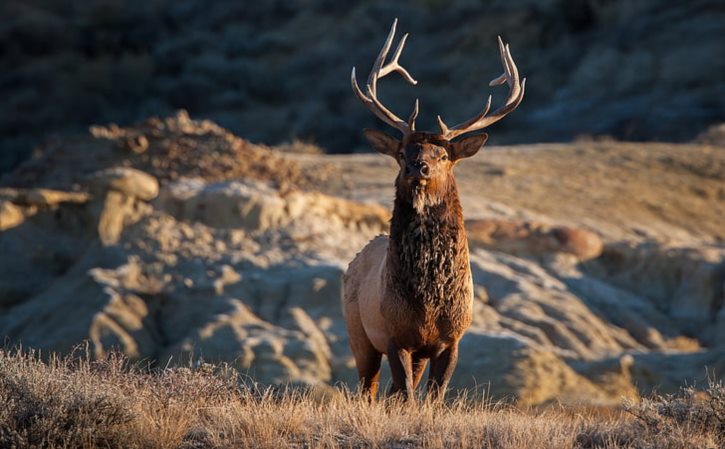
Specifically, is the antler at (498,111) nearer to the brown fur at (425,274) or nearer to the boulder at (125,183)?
the brown fur at (425,274)

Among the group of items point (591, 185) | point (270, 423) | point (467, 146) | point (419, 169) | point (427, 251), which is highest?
point (591, 185)

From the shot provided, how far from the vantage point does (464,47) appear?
152 ft

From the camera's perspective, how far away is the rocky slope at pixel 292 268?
17.8 metres

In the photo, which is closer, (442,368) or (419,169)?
(419,169)

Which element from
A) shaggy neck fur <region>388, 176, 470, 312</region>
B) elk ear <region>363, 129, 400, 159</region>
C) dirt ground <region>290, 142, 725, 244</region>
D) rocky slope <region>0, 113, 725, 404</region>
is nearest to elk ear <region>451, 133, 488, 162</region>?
shaggy neck fur <region>388, 176, 470, 312</region>

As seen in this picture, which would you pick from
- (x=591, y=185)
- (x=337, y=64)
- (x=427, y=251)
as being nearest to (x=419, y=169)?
(x=427, y=251)

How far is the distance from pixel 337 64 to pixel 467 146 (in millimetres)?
37598

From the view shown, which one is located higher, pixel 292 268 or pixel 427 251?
pixel 427 251

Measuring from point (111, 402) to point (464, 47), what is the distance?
128 ft

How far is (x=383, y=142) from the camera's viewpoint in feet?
35.7

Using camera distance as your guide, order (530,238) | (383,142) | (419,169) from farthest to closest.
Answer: (530,238)
(383,142)
(419,169)

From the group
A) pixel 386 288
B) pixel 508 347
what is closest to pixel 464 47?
pixel 508 347

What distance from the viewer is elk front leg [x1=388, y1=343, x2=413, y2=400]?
10.1 meters

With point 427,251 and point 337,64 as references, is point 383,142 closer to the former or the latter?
point 427,251
